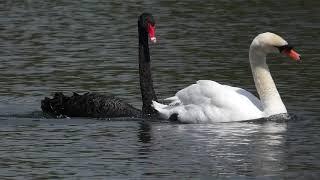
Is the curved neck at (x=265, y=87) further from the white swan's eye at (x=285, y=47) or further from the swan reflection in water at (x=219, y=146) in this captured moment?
the white swan's eye at (x=285, y=47)

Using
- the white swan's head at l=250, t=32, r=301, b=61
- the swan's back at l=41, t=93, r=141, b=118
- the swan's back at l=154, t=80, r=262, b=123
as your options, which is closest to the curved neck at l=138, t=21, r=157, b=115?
the swan's back at l=41, t=93, r=141, b=118

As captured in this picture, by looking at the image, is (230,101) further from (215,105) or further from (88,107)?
(88,107)

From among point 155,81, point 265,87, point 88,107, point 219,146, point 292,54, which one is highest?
point 292,54

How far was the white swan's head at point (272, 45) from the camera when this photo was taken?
17.9 metres

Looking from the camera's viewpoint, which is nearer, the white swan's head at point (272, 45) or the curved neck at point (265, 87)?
the curved neck at point (265, 87)

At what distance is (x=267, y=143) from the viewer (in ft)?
52.1

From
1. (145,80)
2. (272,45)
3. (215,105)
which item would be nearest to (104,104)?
(145,80)

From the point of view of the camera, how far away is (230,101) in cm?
1747

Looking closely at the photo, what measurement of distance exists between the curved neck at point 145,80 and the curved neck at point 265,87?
1.51m

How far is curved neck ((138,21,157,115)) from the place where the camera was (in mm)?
18656

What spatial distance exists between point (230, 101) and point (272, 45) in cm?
112

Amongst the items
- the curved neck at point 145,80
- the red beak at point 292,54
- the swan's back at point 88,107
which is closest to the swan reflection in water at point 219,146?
the swan's back at point 88,107

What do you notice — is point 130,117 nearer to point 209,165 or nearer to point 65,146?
point 65,146

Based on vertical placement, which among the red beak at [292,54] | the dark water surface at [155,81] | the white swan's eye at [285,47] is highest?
the white swan's eye at [285,47]
